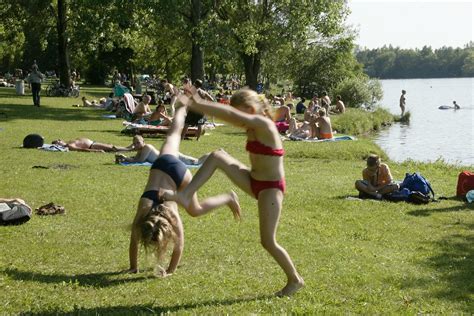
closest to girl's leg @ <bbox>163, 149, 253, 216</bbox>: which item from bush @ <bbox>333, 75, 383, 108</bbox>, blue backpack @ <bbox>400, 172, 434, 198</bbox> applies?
blue backpack @ <bbox>400, 172, 434, 198</bbox>

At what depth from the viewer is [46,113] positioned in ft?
87.7

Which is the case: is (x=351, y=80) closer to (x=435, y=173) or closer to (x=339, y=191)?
(x=435, y=173)

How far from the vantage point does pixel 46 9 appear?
39.2m

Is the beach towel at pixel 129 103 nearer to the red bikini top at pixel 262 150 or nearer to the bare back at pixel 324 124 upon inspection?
the bare back at pixel 324 124

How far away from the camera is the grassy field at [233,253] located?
5641 millimetres

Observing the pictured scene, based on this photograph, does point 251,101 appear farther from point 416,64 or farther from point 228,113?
point 416,64

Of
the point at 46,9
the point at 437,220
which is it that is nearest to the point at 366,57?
the point at 46,9

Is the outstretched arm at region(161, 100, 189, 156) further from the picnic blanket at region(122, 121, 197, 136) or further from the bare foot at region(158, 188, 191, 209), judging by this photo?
the picnic blanket at region(122, 121, 197, 136)

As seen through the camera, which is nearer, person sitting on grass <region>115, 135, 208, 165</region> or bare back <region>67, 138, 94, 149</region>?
person sitting on grass <region>115, 135, 208, 165</region>

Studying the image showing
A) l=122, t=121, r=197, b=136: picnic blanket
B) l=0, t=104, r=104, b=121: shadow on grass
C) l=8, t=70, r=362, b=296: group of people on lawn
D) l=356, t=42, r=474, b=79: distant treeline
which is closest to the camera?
l=8, t=70, r=362, b=296: group of people on lawn

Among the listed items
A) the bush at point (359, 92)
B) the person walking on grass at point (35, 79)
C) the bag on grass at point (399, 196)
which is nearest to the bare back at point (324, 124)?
the bag on grass at point (399, 196)

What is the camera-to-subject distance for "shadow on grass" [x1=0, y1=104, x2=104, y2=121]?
24.7 meters

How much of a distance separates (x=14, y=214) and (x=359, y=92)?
40297mm

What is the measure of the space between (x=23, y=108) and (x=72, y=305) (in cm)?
2458
